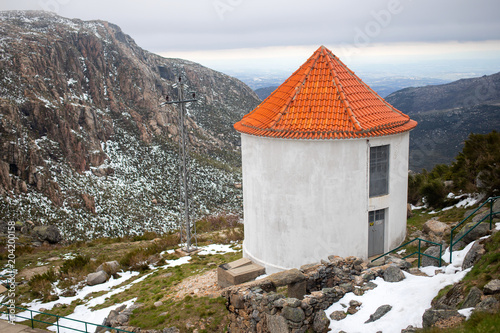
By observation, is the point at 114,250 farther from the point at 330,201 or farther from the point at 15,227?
the point at 330,201

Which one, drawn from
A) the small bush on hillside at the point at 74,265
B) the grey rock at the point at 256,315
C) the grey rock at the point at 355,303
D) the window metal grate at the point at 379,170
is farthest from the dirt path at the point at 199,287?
the small bush on hillside at the point at 74,265

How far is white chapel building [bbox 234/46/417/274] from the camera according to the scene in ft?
39.8

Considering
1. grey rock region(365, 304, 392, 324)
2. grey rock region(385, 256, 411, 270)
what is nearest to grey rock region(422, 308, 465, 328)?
grey rock region(365, 304, 392, 324)

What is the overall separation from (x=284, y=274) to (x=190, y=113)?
2513 inches

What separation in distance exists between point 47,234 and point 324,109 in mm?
22867

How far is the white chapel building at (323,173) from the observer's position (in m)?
12.1

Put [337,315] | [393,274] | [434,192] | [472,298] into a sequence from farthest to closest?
[434,192]
[393,274]
[337,315]
[472,298]

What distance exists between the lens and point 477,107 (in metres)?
74.4

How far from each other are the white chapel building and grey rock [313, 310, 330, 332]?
422 centimetres

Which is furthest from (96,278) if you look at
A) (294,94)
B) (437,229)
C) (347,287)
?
(437,229)

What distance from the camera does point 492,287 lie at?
21.7 feet

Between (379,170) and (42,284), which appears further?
(42,284)

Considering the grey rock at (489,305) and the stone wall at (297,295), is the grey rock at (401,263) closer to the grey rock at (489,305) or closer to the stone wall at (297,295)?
the stone wall at (297,295)

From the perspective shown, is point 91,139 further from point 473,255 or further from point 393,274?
point 473,255
